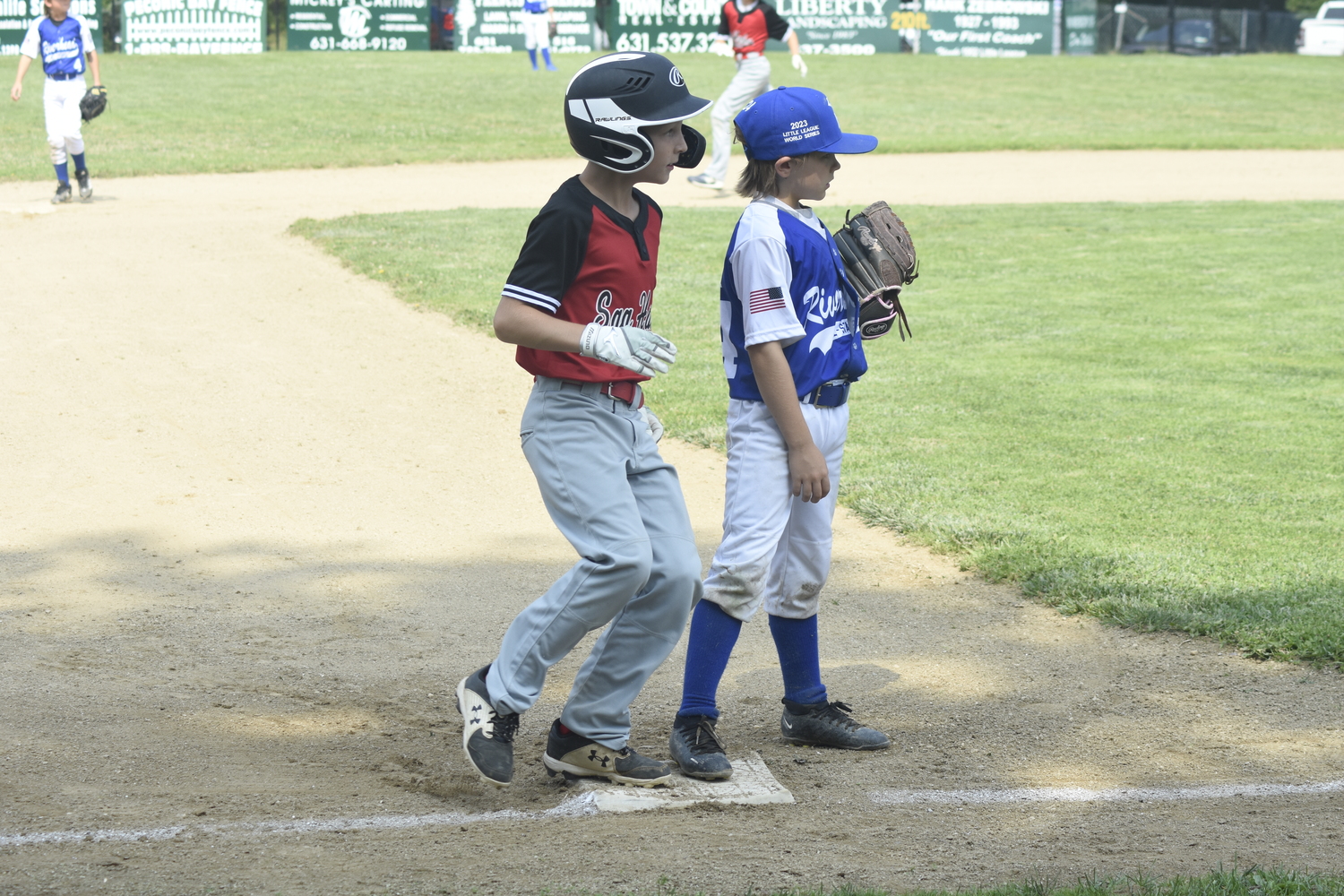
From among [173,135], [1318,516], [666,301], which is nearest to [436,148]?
[173,135]

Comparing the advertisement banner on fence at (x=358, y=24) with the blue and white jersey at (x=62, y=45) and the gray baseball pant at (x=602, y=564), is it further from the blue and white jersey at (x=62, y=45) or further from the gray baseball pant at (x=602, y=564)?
the gray baseball pant at (x=602, y=564)

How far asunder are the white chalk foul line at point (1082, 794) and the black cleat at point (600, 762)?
60 cm

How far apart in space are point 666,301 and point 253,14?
24.1m

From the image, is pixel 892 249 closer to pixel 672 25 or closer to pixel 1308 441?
pixel 1308 441

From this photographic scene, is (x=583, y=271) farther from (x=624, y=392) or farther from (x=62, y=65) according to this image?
(x=62, y=65)

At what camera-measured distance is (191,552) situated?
580 centimetres

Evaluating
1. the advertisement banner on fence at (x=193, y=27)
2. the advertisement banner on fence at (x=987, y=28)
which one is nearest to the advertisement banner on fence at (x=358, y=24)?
the advertisement banner on fence at (x=193, y=27)

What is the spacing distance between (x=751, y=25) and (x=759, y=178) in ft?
37.4

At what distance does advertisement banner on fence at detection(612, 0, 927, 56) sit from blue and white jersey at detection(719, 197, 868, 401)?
29.3 m

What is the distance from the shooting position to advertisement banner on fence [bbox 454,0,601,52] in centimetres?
3306

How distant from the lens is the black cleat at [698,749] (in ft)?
12.4

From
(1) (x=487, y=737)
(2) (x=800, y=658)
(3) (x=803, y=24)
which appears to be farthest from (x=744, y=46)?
(3) (x=803, y=24)

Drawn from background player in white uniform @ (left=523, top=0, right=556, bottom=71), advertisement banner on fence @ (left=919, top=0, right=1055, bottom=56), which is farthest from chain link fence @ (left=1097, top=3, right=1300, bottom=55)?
background player in white uniform @ (left=523, top=0, right=556, bottom=71)

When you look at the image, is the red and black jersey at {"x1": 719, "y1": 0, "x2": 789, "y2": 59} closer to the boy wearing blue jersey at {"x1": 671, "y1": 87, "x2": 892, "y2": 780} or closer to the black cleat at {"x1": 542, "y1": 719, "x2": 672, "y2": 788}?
the boy wearing blue jersey at {"x1": 671, "y1": 87, "x2": 892, "y2": 780}
